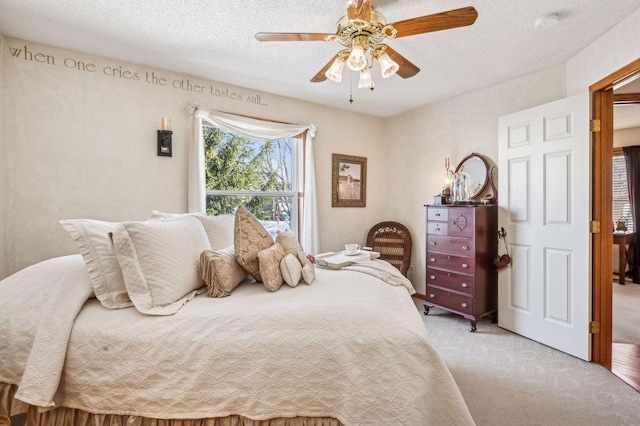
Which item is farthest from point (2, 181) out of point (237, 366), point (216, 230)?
point (237, 366)

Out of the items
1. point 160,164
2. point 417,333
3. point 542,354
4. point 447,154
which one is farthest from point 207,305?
point 447,154

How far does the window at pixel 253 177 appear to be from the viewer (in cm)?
331

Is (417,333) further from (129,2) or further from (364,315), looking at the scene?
(129,2)

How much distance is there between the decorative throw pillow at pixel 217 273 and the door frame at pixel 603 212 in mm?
2829

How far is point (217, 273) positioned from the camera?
1.64m

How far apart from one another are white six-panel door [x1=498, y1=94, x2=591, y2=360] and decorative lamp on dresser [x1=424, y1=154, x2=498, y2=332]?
0.15 metres

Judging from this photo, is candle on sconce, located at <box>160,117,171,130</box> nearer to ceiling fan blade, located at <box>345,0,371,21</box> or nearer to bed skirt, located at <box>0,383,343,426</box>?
ceiling fan blade, located at <box>345,0,371,21</box>

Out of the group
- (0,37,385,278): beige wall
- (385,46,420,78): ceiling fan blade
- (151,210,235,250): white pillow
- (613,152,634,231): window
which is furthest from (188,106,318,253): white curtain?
(613,152,634,231): window

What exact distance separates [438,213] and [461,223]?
1.02 feet

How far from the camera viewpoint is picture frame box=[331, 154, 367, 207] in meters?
4.13

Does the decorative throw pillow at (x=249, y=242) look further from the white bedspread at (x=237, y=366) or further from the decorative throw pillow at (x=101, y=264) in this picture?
the decorative throw pillow at (x=101, y=264)

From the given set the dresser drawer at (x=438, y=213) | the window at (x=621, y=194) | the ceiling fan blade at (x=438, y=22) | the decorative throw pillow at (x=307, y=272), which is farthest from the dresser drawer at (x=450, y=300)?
the window at (x=621, y=194)

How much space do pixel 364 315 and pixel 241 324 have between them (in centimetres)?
55

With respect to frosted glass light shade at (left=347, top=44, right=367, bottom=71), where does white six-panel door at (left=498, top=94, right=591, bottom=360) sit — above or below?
below
